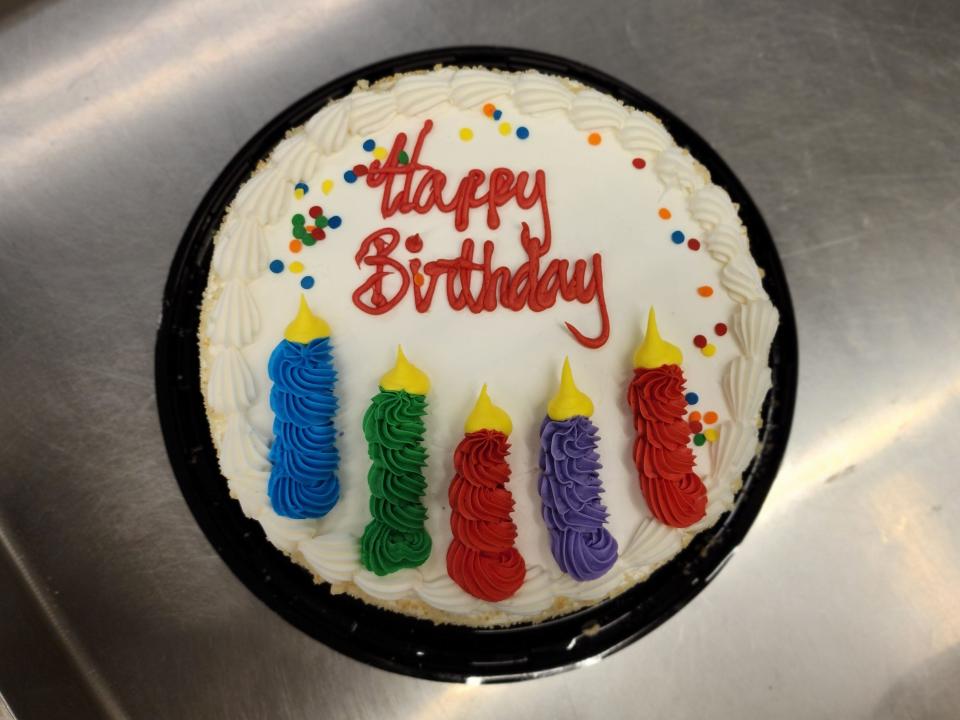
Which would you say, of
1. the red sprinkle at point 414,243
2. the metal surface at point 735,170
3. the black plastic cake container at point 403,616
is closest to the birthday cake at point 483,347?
the red sprinkle at point 414,243

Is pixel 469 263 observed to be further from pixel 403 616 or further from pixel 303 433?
pixel 403 616

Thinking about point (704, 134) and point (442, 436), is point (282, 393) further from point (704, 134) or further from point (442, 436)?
point (704, 134)

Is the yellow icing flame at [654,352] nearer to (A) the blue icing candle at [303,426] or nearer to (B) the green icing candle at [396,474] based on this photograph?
(B) the green icing candle at [396,474]

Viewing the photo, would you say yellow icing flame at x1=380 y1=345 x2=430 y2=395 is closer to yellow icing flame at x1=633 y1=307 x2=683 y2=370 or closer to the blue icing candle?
the blue icing candle

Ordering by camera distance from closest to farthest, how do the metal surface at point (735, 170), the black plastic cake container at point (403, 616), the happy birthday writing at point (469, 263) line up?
the happy birthday writing at point (469, 263)
the black plastic cake container at point (403, 616)
the metal surface at point (735, 170)

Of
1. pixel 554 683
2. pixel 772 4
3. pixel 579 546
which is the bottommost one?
pixel 554 683

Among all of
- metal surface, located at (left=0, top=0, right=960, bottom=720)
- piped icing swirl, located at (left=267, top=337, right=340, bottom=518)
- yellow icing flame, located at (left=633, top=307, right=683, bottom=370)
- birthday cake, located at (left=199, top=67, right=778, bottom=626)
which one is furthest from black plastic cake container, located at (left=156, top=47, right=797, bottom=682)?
yellow icing flame, located at (left=633, top=307, right=683, bottom=370)

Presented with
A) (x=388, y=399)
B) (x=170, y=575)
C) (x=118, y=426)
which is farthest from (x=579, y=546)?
(x=118, y=426)
